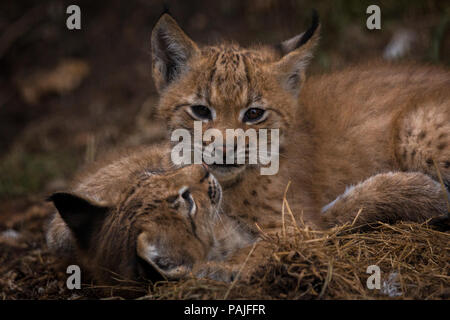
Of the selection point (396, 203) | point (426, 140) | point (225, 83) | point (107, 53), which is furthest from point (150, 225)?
point (107, 53)

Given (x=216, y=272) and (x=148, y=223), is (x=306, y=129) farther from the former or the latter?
(x=148, y=223)

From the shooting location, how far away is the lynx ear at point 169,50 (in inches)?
151

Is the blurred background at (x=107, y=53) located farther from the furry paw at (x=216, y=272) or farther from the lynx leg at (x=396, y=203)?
the furry paw at (x=216, y=272)

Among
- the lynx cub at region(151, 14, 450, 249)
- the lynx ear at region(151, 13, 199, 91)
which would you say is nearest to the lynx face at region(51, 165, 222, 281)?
the lynx cub at region(151, 14, 450, 249)

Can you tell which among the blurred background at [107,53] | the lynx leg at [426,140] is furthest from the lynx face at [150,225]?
the blurred background at [107,53]

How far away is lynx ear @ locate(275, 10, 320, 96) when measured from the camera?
3.90m

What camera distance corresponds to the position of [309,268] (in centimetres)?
293

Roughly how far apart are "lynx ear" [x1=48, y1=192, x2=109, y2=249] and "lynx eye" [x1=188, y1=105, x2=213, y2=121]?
0.99 metres

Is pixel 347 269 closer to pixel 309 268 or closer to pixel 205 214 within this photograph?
pixel 309 268

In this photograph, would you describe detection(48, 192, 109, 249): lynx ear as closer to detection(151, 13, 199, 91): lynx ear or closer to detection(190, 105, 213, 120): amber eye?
detection(190, 105, 213, 120): amber eye

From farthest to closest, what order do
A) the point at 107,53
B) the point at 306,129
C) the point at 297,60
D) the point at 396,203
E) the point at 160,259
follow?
the point at 107,53 < the point at 306,129 < the point at 297,60 < the point at 396,203 < the point at 160,259

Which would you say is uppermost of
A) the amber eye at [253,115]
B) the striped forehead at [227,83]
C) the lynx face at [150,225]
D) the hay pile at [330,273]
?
the striped forehead at [227,83]

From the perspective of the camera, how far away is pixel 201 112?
3.75 m

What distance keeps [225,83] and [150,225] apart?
4.08 ft
